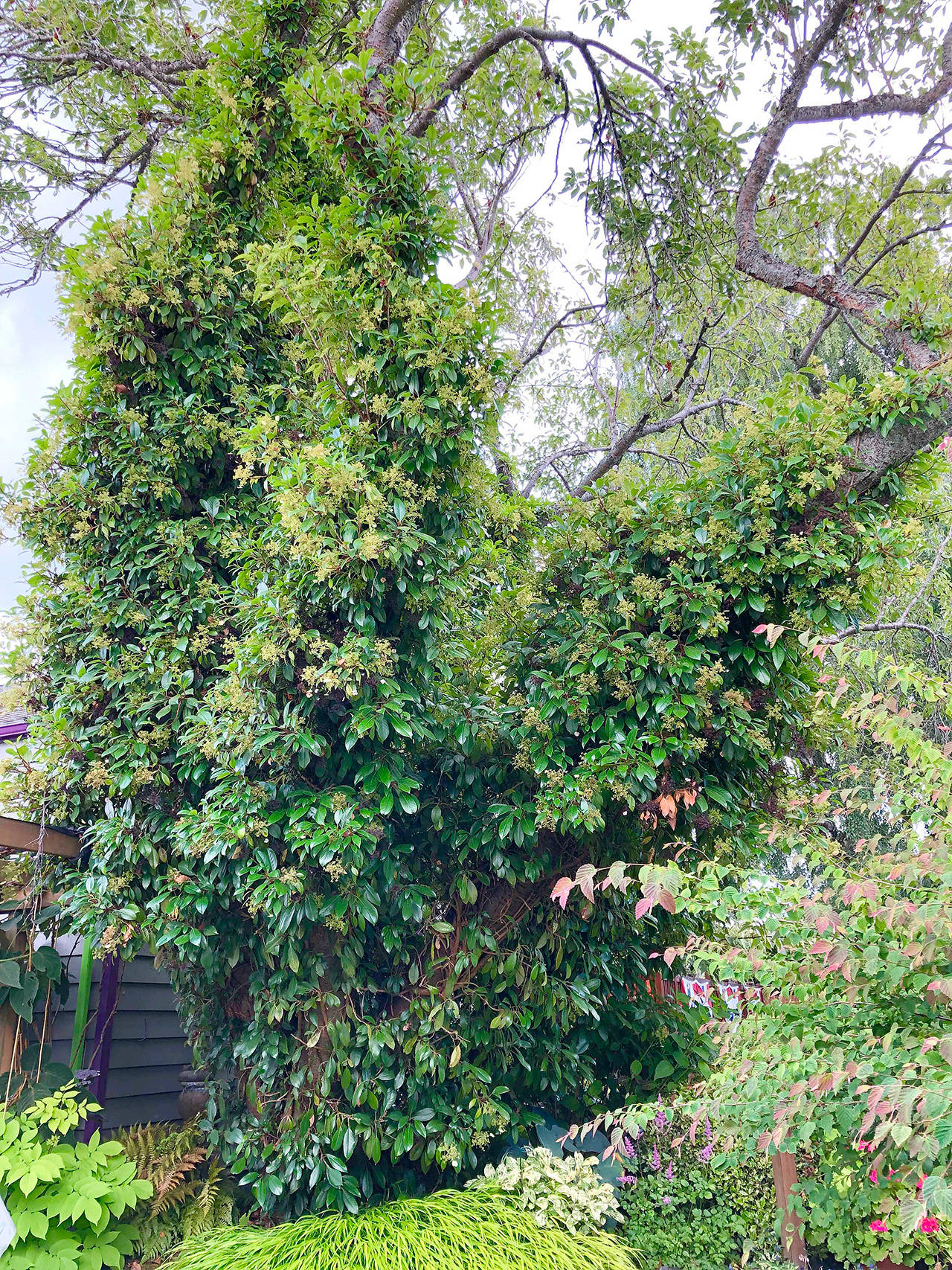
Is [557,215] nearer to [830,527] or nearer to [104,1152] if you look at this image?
[830,527]

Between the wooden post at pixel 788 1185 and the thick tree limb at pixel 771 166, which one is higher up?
the thick tree limb at pixel 771 166

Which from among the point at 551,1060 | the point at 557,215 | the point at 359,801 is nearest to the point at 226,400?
the point at 359,801

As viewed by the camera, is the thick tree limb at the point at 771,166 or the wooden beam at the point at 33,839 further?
the thick tree limb at the point at 771,166

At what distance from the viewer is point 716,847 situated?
3.10m

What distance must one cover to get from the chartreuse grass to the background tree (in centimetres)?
17

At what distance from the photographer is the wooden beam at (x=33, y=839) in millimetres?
3215

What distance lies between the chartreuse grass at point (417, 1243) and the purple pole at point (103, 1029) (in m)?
1.24

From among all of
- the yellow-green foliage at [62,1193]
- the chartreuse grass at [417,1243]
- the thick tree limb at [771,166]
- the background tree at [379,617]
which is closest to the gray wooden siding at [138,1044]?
the background tree at [379,617]

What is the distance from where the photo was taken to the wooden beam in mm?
3215

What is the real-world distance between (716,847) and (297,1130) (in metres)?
1.87

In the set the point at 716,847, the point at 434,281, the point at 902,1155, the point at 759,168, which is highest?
the point at 759,168

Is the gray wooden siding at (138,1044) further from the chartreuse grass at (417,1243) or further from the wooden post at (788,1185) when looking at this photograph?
the wooden post at (788,1185)

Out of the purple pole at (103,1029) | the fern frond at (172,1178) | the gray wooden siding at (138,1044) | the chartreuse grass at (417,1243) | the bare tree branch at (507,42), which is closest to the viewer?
the chartreuse grass at (417,1243)

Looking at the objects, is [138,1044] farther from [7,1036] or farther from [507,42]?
[507,42]
